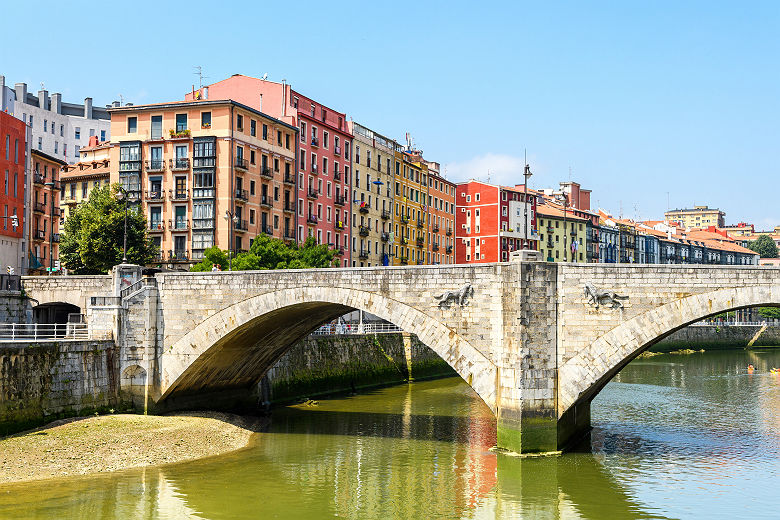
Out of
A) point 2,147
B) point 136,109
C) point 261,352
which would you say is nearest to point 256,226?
point 136,109

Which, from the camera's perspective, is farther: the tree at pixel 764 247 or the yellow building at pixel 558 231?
the tree at pixel 764 247

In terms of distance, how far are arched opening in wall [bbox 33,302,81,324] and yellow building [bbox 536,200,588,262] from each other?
7466 centimetres

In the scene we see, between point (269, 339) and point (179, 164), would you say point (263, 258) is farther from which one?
point (269, 339)

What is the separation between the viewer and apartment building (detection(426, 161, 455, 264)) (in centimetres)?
10581

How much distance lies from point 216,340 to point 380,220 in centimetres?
5468

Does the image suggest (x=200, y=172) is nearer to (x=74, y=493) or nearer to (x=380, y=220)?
(x=380, y=220)

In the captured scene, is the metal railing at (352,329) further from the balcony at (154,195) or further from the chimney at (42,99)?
the chimney at (42,99)

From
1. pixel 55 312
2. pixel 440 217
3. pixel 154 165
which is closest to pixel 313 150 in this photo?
pixel 154 165

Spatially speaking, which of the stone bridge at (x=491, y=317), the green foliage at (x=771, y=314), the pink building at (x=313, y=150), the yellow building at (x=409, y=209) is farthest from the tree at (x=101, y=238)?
the green foliage at (x=771, y=314)

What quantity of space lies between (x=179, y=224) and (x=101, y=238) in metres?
9.86

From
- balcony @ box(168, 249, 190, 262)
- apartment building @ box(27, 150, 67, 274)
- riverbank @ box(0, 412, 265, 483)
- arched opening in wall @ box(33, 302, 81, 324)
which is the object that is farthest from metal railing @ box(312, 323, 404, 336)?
apartment building @ box(27, 150, 67, 274)

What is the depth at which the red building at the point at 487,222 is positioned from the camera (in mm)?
109250

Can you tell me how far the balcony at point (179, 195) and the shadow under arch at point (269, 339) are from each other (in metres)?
25.1

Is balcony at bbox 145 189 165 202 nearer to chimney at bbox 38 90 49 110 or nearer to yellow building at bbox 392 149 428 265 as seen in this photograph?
yellow building at bbox 392 149 428 265
